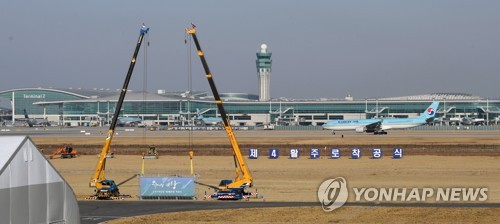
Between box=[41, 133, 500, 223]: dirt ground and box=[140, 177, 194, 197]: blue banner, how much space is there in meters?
1.11

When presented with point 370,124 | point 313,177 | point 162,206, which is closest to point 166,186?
point 162,206

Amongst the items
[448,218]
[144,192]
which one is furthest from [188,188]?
[448,218]

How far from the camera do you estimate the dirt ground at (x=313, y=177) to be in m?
→ 36.5

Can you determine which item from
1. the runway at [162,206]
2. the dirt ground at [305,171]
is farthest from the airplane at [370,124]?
the runway at [162,206]

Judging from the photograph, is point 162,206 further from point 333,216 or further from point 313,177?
point 313,177

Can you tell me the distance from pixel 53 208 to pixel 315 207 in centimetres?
1954

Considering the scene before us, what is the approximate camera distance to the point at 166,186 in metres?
46.4

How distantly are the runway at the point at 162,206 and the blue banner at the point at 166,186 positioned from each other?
1788 mm

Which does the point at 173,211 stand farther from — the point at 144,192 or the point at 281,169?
the point at 281,169

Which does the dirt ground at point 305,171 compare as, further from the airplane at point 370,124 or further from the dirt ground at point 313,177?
the airplane at point 370,124

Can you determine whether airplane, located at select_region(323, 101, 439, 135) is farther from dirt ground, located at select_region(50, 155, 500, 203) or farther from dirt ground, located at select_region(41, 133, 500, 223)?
dirt ground, located at select_region(50, 155, 500, 203)

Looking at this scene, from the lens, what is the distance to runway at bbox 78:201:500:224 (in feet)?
128

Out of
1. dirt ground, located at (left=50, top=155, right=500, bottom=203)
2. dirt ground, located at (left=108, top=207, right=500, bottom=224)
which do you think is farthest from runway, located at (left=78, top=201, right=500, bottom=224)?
dirt ground, located at (left=50, top=155, right=500, bottom=203)

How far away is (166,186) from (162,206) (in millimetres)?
4338
